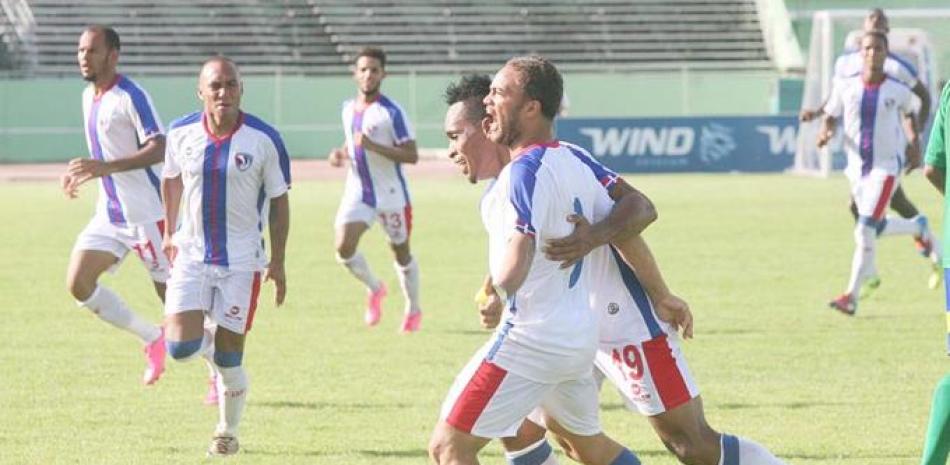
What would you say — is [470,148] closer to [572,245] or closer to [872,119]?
[572,245]

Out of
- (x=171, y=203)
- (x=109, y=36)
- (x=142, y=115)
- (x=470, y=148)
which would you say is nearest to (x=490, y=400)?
(x=470, y=148)

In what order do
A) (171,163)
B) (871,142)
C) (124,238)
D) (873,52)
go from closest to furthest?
(171,163), (124,238), (873,52), (871,142)

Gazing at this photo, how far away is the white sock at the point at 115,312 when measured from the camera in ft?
40.2

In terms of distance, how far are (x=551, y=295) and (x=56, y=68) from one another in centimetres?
4287

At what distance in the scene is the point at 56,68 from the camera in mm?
47750

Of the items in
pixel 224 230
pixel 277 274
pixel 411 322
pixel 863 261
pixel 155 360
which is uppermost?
pixel 224 230

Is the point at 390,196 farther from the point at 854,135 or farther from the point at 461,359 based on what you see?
the point at 854,135

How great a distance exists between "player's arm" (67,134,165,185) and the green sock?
5259 millimetres

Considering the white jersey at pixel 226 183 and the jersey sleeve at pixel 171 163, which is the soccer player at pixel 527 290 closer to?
the white jersey at pixel 226 183

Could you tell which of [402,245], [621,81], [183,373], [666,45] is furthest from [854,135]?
[666,45]

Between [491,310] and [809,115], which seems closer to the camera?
[491,310]

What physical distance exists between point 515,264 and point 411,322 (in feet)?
30.4

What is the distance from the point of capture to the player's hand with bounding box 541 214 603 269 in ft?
20.9

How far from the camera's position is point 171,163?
32.8ft
